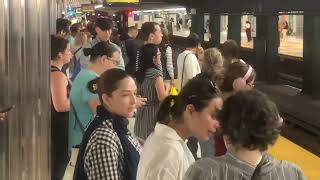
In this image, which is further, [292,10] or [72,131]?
[292,10]

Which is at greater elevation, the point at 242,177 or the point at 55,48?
the point at 55,48

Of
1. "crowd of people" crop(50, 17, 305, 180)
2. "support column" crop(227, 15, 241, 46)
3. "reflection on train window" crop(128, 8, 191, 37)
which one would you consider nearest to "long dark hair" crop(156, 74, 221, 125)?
"crowd of people" crop(50, 17, 305, 180)

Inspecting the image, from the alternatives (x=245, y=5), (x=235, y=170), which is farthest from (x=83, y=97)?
(x=245, y=5)

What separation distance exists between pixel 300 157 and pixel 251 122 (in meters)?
5.18

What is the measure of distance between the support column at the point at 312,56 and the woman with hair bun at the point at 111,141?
455 inches

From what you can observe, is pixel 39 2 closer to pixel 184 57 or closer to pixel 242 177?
pixel 184 57

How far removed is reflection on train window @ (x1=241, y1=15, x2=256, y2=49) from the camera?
1849 centimetres

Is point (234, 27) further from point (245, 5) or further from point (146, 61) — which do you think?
point (146, 61)

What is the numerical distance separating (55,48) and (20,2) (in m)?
0.94

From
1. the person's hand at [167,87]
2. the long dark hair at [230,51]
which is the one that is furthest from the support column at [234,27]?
the person's hand at [167,87]

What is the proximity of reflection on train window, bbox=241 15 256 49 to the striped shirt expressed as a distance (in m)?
16.1

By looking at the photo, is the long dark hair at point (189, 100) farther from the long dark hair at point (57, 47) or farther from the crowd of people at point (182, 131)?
the long dark hair at point (57, 47)

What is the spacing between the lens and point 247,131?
6.50ft

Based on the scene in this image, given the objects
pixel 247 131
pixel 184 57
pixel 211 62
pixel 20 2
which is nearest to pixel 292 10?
pixel 184 57
